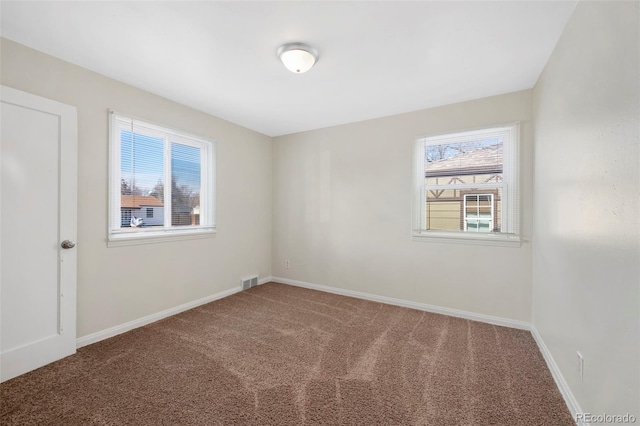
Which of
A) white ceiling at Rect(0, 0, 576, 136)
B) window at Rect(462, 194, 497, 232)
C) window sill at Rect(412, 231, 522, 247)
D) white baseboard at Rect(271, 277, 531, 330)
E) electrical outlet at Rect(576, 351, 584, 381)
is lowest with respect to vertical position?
white baseboard at Rect(271, 277, 531, 330)

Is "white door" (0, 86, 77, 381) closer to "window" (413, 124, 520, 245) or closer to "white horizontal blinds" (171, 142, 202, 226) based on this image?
"white horizontal blinds" (171, 142, 202, 226)

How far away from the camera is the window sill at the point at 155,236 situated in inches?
104

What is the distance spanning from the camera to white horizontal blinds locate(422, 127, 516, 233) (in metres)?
2.92

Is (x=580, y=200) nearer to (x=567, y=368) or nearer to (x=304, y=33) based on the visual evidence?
(x=567, y=368)

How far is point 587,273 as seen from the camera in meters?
1.49

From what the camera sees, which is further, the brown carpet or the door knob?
the door knob

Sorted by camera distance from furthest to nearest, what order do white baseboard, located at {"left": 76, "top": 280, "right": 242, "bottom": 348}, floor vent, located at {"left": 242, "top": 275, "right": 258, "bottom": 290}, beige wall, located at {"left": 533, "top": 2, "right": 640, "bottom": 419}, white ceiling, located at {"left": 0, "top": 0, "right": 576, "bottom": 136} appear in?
floor vent, located at {"left": 242, "top": 275, "right": 258, "bottom": 290}, white baseboard, located at {"left": 76, "top": 280, "right": 242, "bottom": 348}, white ceiling, located at {"left": 0, "top": 0, "right": 576, "bottom": 136}, beige wall, located at {"left": 533, "top": 2, "right": 640, "bottom": 419}

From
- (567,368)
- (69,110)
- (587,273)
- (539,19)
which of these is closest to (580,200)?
(587,273)

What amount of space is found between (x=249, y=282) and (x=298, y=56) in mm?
3256

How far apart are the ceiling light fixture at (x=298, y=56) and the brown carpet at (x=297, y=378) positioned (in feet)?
8.00

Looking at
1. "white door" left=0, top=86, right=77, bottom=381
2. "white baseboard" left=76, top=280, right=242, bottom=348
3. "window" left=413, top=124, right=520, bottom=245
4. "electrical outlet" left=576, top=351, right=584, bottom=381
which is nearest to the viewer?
"electrical outlet" left=576, top=351, right=584, bottom=381

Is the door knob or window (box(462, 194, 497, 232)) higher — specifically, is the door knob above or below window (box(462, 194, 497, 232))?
below

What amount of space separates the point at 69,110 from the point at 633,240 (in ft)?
12.3

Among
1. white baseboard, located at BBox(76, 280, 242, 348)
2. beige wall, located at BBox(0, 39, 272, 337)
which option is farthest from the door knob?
white baseboard, located at BBox(76, 280, 242, 348)
